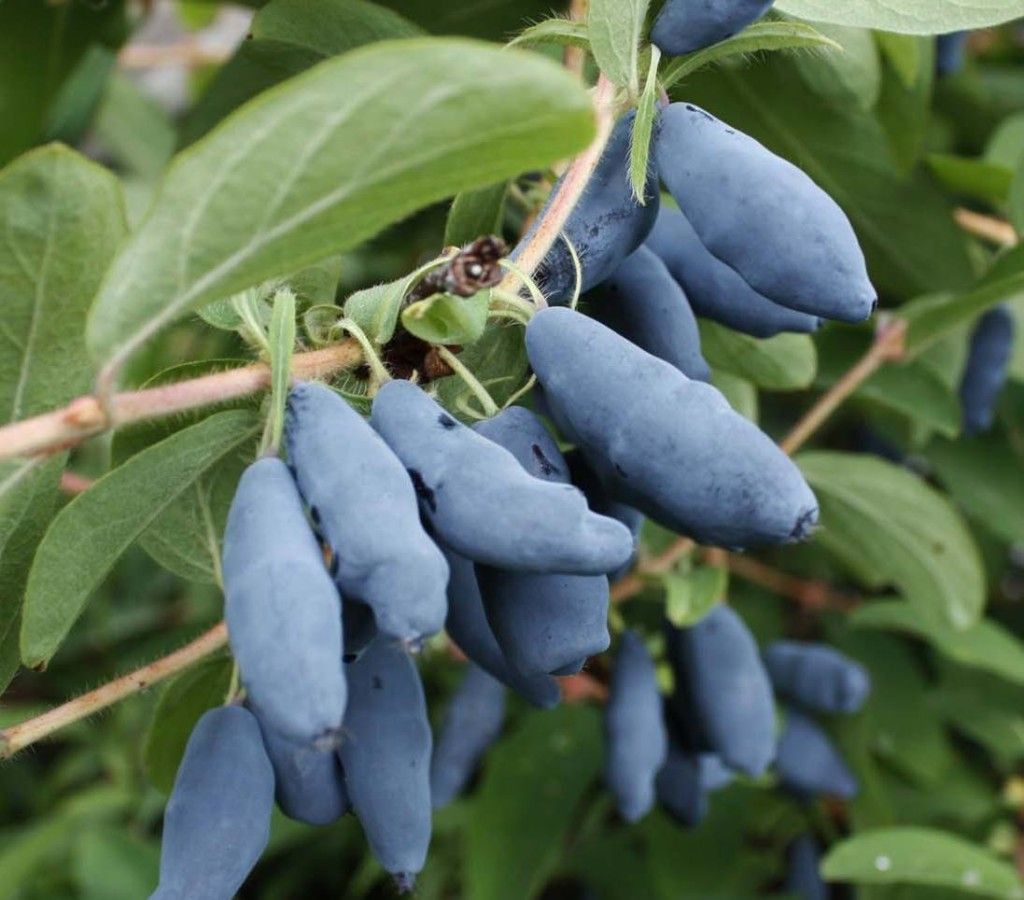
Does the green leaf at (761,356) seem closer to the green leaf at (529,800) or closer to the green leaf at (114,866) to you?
the green leaf at (529,800)

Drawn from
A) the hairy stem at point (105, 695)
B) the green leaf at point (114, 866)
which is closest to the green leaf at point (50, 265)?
the hairy stem at point (105, 695)

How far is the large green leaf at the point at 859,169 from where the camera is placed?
1.14 metres

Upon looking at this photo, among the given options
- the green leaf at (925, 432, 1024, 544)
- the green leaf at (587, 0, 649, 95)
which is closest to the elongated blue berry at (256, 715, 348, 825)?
the green leaf at (587, 0, 649, 95)

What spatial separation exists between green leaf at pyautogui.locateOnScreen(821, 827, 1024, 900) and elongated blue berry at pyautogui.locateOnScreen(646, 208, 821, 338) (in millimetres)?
682

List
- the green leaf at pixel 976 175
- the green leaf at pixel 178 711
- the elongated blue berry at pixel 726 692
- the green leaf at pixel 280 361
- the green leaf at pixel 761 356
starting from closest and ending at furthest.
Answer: the green leaf at pixel 280 361
the green leaf at pixel 178 711
the green leaf at pixel 761 356
the elongated blue berry at pixel 726 692
the green leaf at pixel 976 175

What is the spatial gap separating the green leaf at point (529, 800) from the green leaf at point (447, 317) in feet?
2.85

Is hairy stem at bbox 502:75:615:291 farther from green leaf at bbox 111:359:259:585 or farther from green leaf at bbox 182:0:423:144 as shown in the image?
green leaf at bbox 182:0:423:144

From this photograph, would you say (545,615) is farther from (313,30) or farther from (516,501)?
(313,30)

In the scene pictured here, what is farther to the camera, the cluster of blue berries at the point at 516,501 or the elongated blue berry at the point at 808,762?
the elongated blue berry at the point at 808,762

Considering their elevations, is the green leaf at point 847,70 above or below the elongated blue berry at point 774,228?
below

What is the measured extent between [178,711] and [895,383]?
2.50ft

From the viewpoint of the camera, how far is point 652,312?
27.3 inches

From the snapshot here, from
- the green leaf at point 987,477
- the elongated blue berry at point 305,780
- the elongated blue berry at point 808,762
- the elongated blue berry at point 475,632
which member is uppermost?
the elongated blue berry at point 475,632

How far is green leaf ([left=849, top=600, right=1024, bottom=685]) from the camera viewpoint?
1405mm
